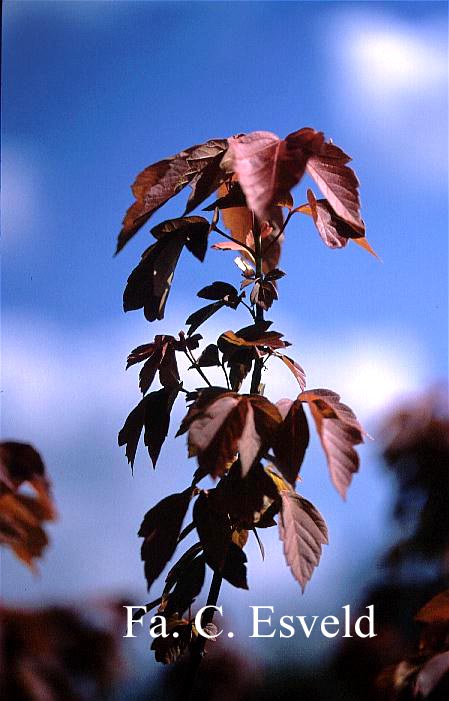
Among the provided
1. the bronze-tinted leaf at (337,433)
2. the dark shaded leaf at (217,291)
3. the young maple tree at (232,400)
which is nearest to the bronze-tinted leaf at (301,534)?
the young maple tree at (232,400)

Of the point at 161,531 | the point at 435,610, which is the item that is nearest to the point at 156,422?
the point at 161,531

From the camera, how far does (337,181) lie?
2.21 feet

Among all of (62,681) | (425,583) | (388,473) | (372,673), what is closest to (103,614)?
(62,681)

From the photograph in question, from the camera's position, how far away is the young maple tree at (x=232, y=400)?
0.61 metres

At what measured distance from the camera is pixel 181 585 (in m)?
0.72

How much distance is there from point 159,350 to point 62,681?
1.12 feet

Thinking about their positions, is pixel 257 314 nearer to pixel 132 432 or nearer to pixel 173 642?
pixel 132 432

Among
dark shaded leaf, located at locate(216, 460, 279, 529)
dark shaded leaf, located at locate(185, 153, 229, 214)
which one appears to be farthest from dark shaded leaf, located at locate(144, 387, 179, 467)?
dark shaded leaf, located at locate(185, 153, 229, 214)

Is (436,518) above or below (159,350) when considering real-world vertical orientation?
below

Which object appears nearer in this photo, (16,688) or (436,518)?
(16,688)

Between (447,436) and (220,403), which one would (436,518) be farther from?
(220,403)

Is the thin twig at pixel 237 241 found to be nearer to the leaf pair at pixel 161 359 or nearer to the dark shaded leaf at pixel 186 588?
the leaf pair at pixel 161 359

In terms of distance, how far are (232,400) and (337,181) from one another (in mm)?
229

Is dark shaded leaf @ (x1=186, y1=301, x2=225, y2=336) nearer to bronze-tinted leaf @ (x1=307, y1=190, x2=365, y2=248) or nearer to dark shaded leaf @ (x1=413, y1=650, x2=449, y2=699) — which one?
bronze-tinted leaf @ (x1=307, y1=190, x2=365, y2=248)
